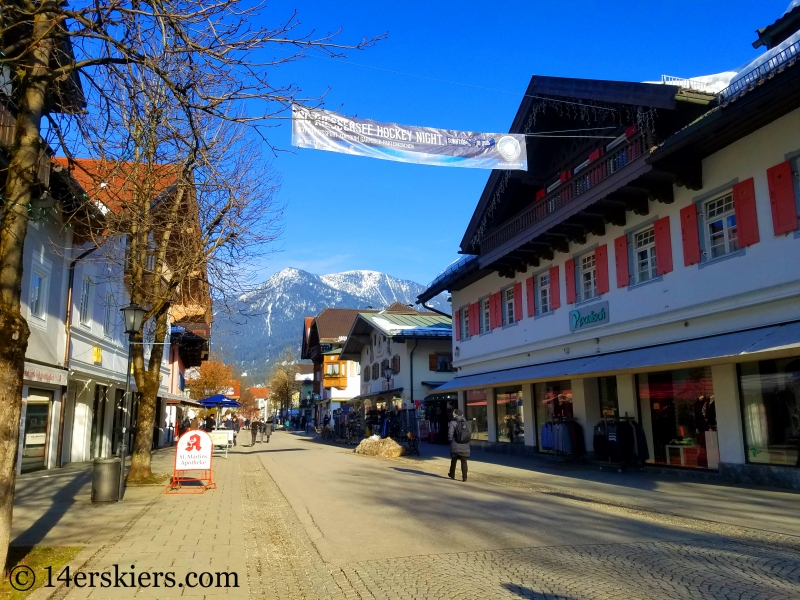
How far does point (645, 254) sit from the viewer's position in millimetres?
17922

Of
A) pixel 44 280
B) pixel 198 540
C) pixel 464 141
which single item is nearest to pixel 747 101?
pixel 464 141

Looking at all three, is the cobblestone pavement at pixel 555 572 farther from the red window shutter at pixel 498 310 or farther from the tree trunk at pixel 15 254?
the red window shutter at pixel 498 310

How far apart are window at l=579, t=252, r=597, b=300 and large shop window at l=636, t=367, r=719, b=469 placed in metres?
3.23

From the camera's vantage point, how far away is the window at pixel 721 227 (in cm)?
1470

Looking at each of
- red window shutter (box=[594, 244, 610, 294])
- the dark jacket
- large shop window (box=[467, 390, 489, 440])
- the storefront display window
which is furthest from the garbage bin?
large shop window (box=[467, 390, 489, 440])

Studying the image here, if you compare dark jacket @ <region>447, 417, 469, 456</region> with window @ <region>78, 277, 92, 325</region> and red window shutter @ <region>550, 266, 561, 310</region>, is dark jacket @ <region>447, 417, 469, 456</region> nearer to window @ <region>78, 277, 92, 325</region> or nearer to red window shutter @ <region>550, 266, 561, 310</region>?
red window shutter @ <region>550, 266, 561, 310</region>

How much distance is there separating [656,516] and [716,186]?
8.20 meters

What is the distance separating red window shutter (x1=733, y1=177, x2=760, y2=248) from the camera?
13812mm

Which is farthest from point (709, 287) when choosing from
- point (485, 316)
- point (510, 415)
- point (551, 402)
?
point (485, 316)

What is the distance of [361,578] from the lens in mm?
6641

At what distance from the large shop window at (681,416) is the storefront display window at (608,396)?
1.12 metres

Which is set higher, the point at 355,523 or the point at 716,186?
the point at 716,186

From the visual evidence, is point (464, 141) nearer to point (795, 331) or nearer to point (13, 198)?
point (795, 331)

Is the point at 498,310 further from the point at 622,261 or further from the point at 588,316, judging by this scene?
the point at 622,261
